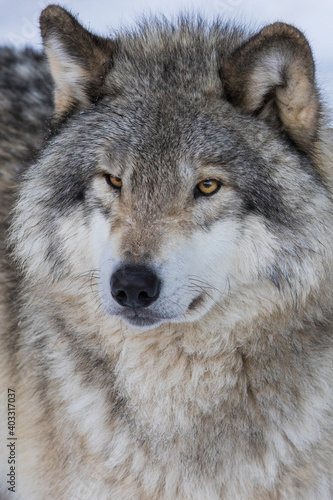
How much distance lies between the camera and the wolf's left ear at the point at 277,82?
238 centimetres

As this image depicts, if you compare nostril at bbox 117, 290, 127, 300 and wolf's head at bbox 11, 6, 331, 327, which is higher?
wolf's head at bbox 11, 6, 331, 327

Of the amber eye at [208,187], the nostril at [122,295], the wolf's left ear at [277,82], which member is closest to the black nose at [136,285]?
the nostril at [122,295]

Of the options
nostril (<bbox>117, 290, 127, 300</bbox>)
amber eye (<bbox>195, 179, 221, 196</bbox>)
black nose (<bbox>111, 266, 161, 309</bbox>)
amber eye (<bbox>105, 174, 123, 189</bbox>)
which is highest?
amber eye (<bbox>195, 179, 221, 196</bbox>)

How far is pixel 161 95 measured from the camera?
256 cm

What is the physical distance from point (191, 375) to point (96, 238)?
755 millimetres

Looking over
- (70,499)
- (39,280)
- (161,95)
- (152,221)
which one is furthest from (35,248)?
(70,499)

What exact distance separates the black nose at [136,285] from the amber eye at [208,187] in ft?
1.48

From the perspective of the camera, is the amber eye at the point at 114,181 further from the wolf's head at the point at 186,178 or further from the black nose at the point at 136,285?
the black nose at the point at 136,285

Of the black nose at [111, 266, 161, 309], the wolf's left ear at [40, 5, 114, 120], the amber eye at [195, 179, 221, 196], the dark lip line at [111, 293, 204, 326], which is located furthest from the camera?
the wolf's left ear at [40, 5, 114, 120]

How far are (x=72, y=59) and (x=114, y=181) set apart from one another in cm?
65

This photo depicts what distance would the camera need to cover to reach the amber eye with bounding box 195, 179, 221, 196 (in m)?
2.43

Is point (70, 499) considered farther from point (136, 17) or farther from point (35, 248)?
point (136, 17)

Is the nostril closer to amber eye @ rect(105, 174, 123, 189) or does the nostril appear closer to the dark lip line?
the dark lip line

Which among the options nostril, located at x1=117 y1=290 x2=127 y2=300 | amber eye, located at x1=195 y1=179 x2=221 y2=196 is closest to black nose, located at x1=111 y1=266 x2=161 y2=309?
nostril, located at x1=117 y1=290 x2=127 y2=300
